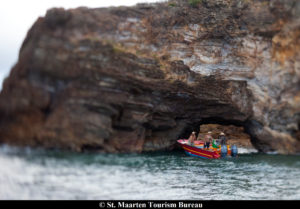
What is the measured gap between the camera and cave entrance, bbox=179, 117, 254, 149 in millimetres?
28000

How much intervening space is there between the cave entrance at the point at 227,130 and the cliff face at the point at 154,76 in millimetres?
956

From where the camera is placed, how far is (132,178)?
16.4 m

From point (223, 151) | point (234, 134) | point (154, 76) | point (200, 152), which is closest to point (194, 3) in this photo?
point (154, 76)

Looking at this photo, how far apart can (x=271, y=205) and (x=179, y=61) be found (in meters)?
12.0

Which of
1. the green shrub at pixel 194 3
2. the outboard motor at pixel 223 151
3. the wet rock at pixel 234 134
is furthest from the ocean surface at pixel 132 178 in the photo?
the wet rock at pixel 234 134

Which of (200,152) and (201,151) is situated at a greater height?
(201,151)

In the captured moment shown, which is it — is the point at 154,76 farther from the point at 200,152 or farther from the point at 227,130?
the point at 227,130

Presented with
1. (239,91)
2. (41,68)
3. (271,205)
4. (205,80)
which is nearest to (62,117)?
(41,68)

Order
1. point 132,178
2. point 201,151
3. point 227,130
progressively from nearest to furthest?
point 132,178 < point 201,151 < point 227,130

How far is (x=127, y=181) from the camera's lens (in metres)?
15.9

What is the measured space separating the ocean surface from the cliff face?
2.75 feet

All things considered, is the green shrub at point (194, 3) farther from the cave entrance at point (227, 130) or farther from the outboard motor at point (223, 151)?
the outboard motor at point (223, 151)

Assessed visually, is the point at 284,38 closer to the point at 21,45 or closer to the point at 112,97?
the point at 112,97

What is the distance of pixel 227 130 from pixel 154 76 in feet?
61.7
